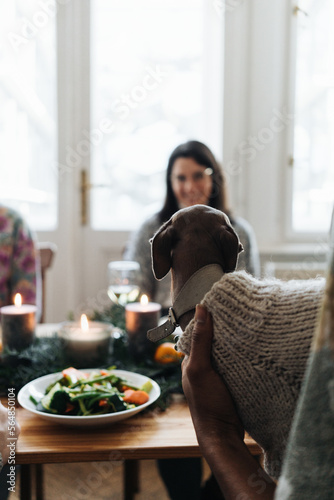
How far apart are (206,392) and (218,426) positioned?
0.05 metres

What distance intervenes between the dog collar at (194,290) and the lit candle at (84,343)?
1.13 ft

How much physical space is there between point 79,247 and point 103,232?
6.5 inches

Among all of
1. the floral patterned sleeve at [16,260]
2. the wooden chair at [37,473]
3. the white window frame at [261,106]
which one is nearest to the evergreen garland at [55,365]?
the wooden chair at [37,473]

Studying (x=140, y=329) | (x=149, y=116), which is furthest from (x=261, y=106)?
(x=140, y=329)

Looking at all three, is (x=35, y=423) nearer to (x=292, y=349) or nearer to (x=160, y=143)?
(x=292, y=349)

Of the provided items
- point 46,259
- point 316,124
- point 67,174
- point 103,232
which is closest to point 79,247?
point 103,232

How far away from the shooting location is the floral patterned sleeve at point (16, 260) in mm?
1638

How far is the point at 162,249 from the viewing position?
2.37 ft

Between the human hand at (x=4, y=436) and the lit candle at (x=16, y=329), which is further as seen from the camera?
the lit candle at (x=16, y=329)

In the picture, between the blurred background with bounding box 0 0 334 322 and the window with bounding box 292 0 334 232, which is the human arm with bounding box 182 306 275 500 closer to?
the blurred background with bounding box 0 0 334 322

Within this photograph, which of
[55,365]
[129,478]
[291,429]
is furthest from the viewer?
[129,478]

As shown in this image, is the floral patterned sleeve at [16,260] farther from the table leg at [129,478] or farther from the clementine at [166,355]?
the clementine at [166,355]

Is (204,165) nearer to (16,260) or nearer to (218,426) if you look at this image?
(16,260)

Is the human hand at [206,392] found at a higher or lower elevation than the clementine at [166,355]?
higher
